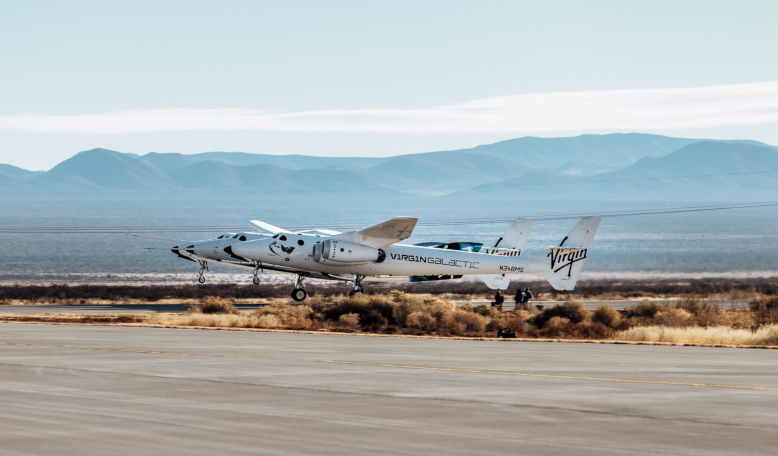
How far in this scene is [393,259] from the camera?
170 feet

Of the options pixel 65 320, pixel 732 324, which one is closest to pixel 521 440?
pixel 732 324

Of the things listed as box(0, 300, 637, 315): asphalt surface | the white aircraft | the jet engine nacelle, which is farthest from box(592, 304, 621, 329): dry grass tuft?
box(0, 300, 637, 315): asphalt surface

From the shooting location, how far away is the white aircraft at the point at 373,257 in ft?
166

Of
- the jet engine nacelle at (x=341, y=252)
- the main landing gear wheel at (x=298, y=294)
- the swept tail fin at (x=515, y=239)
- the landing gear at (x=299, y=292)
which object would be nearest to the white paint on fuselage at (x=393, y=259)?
the jet engine nacelle at (x=341, y=252)

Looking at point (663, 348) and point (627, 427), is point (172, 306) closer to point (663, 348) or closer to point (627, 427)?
point (663, 348)

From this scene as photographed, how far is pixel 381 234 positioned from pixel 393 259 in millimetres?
1765

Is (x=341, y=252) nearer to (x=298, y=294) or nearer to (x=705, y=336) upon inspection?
(x=298, y=294)

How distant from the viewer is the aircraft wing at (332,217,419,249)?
5016 cm

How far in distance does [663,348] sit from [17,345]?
47.8 feet

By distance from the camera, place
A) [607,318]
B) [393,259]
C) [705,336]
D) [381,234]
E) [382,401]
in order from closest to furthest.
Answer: [382,401] → [705,336] → [607,318] → [381,234] → [393,259]

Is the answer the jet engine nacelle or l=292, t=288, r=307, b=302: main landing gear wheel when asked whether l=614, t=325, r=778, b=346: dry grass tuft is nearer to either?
the jet engine nacelle

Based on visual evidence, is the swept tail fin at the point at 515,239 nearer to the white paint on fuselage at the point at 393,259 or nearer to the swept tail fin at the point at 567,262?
the swept tail fin at the point at 567,262

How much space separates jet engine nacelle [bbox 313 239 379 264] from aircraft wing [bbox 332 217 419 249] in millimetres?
286

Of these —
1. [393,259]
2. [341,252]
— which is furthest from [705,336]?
[393,259]
